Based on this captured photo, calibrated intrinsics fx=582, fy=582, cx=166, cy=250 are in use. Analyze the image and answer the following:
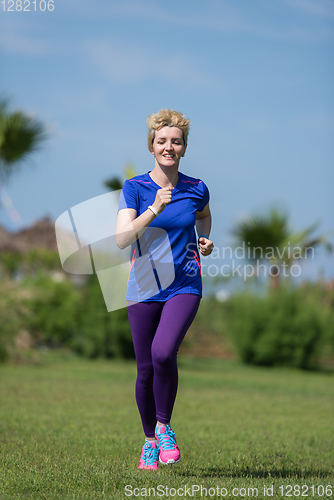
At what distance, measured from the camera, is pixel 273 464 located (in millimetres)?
4531

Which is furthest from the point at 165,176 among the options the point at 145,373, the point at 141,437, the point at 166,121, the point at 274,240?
the point at 274,240

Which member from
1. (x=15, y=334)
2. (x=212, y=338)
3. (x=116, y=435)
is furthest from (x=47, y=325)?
(x=116, y=435)

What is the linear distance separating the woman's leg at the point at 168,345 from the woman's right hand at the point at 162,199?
597 millimetres

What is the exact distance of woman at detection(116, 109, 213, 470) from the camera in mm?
3645

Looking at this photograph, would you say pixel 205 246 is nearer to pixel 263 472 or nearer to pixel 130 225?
pixel 130 225

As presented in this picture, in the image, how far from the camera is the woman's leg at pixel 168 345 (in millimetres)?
3586

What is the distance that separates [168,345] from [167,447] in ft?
2.17

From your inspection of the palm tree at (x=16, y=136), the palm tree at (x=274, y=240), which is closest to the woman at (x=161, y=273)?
the palm tree at (x=16, y=136)

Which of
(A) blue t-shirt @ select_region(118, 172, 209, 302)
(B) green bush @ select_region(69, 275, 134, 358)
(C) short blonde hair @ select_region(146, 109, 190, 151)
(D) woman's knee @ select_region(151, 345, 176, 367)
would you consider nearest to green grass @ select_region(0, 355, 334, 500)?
(D) woman's knee @ select_region(151, 345, 176, 367)

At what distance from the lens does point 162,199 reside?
11.5 feet

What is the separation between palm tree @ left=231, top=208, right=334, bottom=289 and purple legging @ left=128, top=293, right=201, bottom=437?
19.1 m

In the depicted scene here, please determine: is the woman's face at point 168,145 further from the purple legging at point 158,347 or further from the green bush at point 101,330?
the green bush at point 101,330

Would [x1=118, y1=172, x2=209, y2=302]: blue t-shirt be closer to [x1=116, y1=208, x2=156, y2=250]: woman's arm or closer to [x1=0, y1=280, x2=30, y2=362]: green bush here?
[x1=116, y1=208, x2=156, y2=250]: woman's arm

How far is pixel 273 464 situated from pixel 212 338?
20974 millimetres
